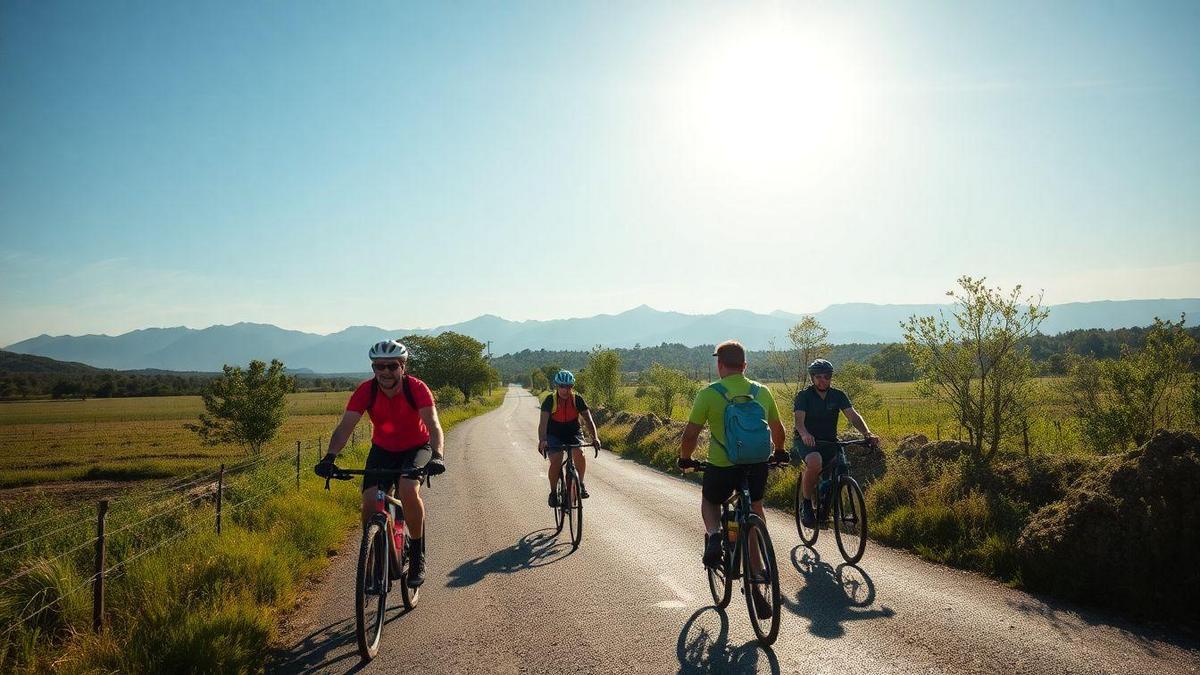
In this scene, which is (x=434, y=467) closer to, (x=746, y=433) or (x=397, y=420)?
(x=397, y=420)

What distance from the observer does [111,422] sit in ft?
221

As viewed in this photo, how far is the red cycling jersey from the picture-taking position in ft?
18.6

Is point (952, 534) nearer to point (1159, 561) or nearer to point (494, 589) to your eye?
point (1159, 561)

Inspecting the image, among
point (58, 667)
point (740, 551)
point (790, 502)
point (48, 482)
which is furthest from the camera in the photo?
point (48, 482)

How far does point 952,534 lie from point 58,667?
908 cm

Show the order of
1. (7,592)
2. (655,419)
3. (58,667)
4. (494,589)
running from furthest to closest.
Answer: (655,419) → (494,589) → (7,592) → (58,667)

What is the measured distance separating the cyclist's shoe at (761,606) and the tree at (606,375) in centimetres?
4174

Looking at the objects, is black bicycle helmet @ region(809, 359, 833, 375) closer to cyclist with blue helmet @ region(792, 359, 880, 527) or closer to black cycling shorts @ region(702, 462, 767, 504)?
cyclist with blue helmet @ region(792, 359, 880, 527)

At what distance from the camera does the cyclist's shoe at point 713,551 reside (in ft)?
16.6

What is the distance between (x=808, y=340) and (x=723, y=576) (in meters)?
20.0

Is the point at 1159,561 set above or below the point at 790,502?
above

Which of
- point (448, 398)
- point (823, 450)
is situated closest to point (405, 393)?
point (823, 450)

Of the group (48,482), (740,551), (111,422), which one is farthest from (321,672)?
(111,422)

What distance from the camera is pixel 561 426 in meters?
9.20
